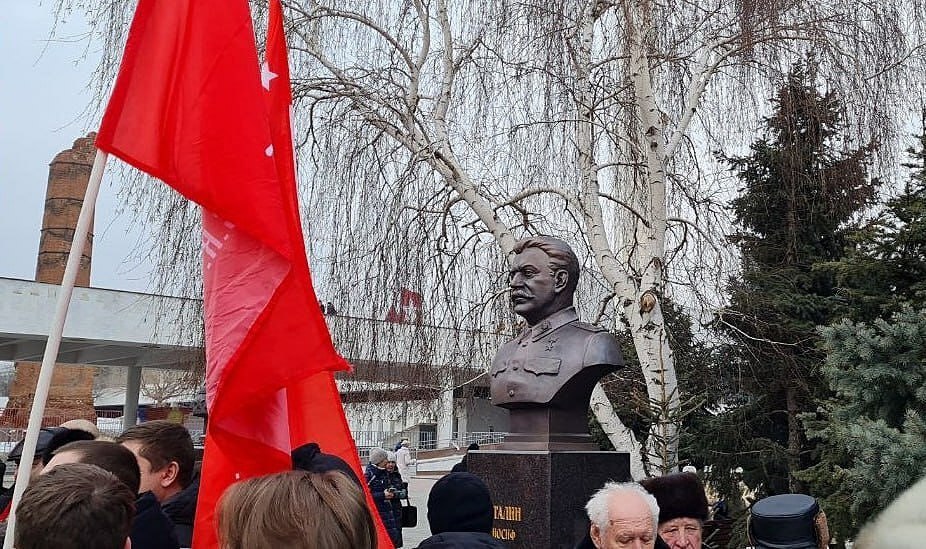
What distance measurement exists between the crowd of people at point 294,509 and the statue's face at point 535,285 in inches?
79.5

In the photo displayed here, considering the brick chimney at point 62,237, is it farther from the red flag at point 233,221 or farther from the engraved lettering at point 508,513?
the red flag at point 233,221

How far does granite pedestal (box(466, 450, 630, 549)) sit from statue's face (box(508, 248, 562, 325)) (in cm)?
91

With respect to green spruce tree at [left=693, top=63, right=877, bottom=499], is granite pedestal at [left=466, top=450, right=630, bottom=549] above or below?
below

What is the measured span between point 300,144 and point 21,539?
6.53 meters

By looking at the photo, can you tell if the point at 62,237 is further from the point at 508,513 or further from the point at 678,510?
the point at 678,510

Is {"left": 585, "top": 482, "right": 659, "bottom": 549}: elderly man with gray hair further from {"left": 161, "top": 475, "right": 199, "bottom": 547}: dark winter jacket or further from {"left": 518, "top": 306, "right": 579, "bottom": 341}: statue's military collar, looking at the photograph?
{"left": 518, "top": 306, "right": 579, "bottom": 341}: statue's military collar

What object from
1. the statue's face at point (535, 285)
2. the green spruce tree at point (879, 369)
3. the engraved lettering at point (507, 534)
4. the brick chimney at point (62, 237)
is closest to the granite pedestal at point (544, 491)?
the engraved lettering at point (507, 534)

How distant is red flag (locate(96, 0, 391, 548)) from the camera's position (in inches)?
115

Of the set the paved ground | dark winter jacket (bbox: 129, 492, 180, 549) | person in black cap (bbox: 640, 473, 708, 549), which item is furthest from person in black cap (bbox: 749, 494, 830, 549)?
the paved ground

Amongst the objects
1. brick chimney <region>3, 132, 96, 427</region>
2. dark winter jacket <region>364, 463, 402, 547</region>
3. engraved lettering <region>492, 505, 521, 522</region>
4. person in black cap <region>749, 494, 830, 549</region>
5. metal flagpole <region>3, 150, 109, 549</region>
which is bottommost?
dark winter jacket <region>364, 463, 402, 547</region>

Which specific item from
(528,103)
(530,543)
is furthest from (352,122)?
(530,543)

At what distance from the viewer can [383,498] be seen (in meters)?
8.54

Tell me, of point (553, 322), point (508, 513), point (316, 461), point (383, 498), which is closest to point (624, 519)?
point (316, 461)

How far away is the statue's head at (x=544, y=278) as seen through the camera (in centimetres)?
544
